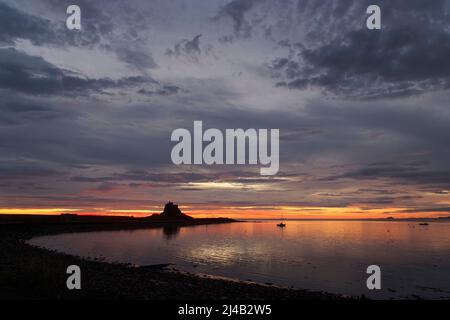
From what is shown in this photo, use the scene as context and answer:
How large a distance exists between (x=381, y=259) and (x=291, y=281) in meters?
28.1

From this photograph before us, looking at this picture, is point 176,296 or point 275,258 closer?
point 176,296

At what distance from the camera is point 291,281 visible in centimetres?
3641

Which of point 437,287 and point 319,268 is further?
point 319,268
